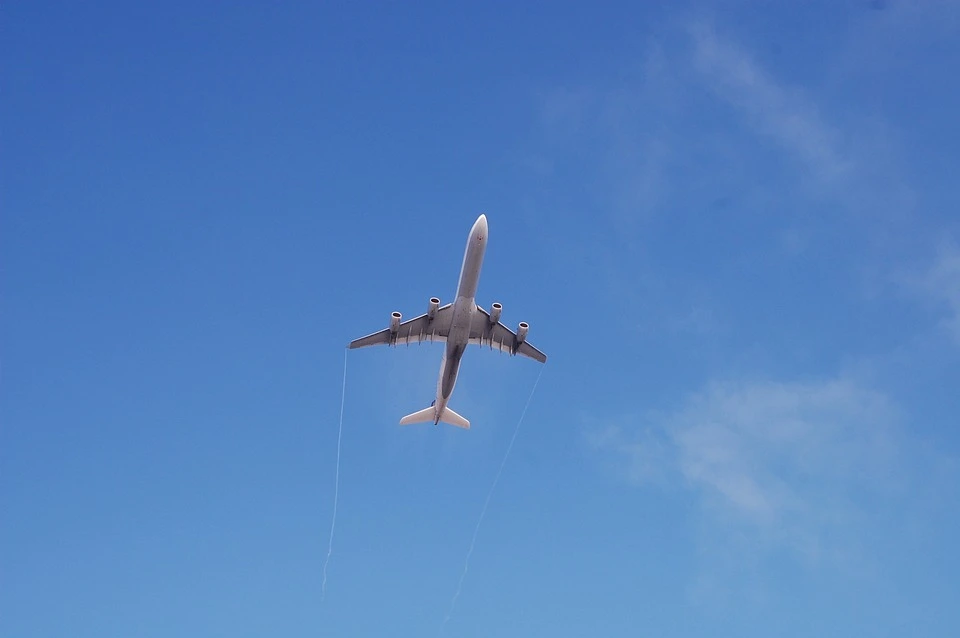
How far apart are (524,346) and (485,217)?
1348 centimetres

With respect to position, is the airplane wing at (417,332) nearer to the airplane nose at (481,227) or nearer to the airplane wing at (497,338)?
the airplane wing at (497,338)

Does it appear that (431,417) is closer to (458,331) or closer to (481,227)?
(458,331)

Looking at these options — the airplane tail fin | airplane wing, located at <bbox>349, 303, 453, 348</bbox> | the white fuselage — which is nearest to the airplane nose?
the white fuselage

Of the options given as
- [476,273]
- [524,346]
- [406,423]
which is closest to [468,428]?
[406,423]

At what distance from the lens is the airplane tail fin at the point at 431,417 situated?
80.4 m

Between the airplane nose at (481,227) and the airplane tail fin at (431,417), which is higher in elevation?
the airplane nose at (481,227)

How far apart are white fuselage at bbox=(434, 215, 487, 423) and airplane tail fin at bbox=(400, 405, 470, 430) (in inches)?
115

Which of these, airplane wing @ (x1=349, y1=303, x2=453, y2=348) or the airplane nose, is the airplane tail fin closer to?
airplane wing @ (x1=349, y1=303, x2=453, y2=348)

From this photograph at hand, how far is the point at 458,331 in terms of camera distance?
70.8 meters

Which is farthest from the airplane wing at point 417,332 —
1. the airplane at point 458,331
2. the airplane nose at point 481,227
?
the airplane nose at point 481,227

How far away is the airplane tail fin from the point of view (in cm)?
8038

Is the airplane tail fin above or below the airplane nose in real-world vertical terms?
below

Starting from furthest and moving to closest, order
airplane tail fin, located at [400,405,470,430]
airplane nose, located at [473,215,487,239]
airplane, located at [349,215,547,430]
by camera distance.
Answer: airplane tail fin, located at [400,405,470,430] < airplane, located at [349,215,547,430] < airplane nose, located at [473,215,487,239]

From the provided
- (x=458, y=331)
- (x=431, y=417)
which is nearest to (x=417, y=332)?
(x=458, y=331)
